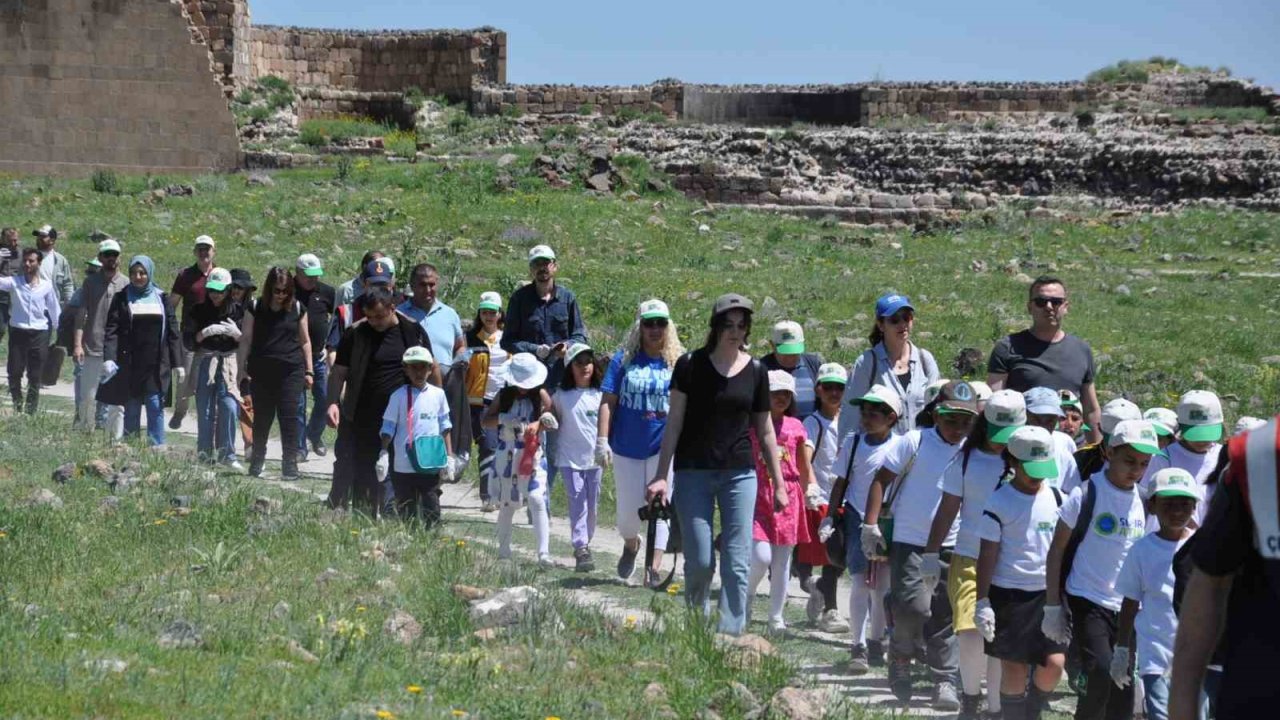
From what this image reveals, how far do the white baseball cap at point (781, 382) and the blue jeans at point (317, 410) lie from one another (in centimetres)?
466

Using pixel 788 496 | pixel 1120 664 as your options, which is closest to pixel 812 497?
pixel 788 496

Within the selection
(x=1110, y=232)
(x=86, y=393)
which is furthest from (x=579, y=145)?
(x=86, y=393)

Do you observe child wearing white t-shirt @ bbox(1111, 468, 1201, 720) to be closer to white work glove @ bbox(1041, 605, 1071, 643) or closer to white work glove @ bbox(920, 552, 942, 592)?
white work glove @ bbox(1041, 605, 1071, 643)

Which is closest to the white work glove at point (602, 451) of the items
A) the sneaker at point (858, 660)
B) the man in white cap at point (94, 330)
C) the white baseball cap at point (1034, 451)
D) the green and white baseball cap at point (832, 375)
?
the green and white baseball cap at point (832, 375)

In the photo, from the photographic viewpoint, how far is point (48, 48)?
3253 centimetres

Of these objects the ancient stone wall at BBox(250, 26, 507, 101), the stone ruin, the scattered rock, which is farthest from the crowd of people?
the ancient stone wall at BBox(250, 26, 507, 101)

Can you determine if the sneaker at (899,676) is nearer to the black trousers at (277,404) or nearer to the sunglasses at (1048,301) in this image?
the sunglasses at (1048,301)

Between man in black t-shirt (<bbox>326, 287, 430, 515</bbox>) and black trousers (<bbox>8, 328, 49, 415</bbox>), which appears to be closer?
man in black t-shirt (<bbox>326, 287, 430, 515</bbox>)

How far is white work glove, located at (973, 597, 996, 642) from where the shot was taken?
271 inches

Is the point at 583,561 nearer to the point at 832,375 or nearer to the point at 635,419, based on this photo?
the point at 635,419

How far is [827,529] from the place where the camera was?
842 cm

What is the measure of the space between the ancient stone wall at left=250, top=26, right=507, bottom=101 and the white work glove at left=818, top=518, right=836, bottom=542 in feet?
99.8

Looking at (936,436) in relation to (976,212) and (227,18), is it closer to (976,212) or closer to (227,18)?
(976,212)

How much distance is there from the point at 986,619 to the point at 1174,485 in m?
0.99
